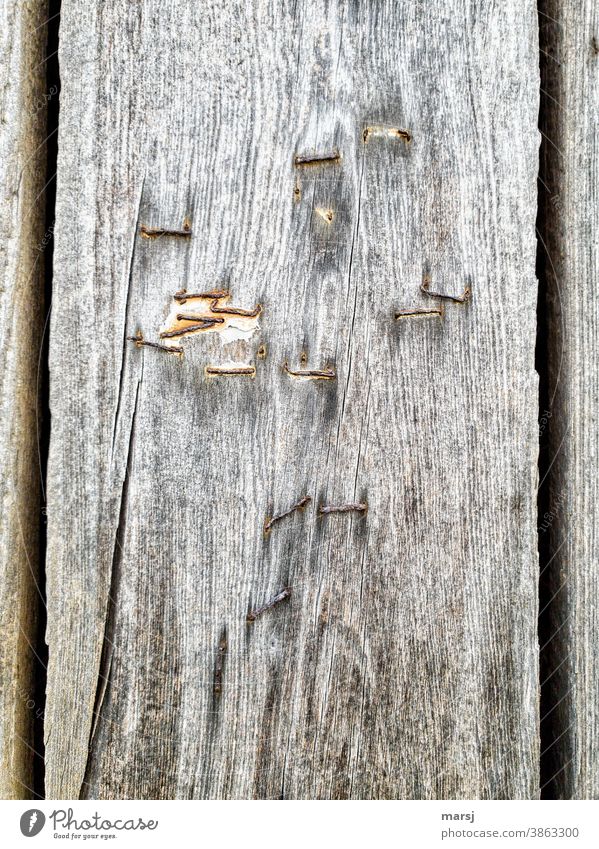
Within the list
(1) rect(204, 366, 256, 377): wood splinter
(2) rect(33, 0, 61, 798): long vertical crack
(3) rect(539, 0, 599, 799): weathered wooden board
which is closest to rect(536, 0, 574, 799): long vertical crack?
(3) rect(539, 0, 599, 799): weathered wooden board

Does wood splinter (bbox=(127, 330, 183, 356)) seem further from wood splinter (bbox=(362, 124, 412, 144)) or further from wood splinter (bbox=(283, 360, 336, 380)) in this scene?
wood splinter (bbox=(362, 124, 412, 144))

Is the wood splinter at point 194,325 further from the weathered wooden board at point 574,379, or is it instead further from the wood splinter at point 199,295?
the weathered wooden board at point 574,379

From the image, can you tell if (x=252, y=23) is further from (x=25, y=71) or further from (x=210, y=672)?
(x=210, y=672)

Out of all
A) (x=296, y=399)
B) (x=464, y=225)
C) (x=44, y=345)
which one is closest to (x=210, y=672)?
(x=296, y=399)

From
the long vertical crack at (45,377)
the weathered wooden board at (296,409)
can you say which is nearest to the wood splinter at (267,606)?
the weathered wooden board at (296,409)

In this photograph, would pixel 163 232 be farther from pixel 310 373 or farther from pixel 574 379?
pixel 574 379
